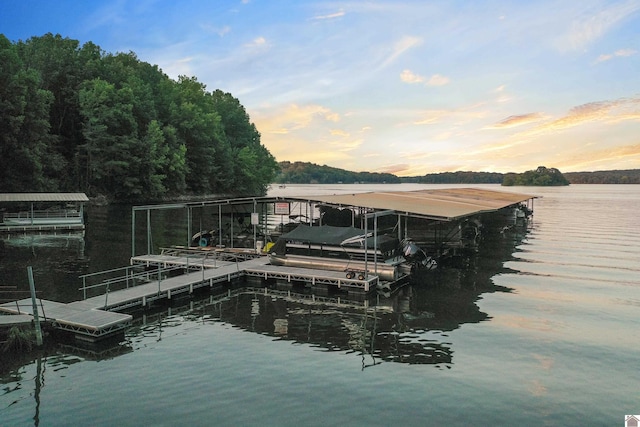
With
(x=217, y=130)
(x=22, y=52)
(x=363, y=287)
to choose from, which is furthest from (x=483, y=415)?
(x=217, y=130)

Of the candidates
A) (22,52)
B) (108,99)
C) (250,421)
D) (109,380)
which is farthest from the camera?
(22,52)

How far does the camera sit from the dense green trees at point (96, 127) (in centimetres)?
6259

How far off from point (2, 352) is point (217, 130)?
98548 millimetres

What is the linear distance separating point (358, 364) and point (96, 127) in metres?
71.3

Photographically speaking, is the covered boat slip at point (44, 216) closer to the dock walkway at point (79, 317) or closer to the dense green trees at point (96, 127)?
the dense green trees at point (96, 127)

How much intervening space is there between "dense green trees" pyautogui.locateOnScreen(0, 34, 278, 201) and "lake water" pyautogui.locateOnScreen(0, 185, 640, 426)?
4283cm

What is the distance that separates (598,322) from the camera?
21.5 meters

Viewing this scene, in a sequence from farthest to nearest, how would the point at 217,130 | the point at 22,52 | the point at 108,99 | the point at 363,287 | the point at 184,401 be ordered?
the point at 217,130, the point at 22,52, the point at 108,99, the point at 363,287, the point at 184,401

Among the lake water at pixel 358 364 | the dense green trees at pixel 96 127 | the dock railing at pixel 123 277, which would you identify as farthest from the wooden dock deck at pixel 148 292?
the dense green trees at pixel 96 127

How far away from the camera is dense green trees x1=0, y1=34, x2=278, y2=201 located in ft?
205

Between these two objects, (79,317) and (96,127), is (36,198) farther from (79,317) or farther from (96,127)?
(79,317)

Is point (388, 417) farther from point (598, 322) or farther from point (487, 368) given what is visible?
point (598, 322)

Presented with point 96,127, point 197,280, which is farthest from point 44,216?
point 197,280

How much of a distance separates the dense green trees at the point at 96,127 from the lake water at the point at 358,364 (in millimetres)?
42829
